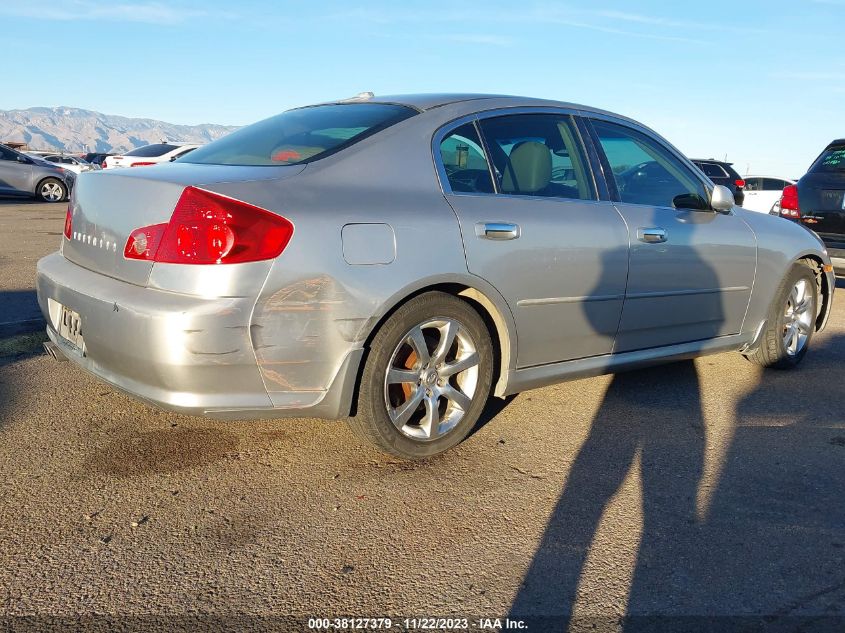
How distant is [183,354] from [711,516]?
2036 millimetres

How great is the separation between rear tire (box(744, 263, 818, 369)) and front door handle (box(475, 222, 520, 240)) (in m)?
2.33

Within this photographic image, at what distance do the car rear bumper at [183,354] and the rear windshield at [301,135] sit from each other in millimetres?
792

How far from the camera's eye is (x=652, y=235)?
13.5 ft

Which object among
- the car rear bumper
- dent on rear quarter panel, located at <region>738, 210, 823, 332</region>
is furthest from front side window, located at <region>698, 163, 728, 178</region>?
the car rear bumper

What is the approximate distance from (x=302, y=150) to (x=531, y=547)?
1868 millimetres

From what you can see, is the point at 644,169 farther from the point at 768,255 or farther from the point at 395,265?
the point at 395,265

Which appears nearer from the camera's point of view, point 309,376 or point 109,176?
point 309,376

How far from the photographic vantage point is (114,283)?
9.97 feet

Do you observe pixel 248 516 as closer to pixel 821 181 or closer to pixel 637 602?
pixel 637 602

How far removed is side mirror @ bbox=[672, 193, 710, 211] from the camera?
4430 mm

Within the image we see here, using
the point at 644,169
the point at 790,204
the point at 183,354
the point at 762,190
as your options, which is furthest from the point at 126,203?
the point at 762,190

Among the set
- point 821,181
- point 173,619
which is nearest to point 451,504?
point 173,619

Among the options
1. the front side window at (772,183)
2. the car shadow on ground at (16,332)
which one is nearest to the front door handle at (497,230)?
the car shadow on ground at (16,332)

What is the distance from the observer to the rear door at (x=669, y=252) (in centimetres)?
Result: 410
